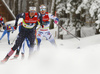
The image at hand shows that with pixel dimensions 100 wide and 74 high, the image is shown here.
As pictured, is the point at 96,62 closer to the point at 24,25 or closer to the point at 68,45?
the point at 24,25

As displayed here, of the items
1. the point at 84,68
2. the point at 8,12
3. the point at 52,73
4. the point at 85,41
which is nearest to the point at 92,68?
the point at 84,68

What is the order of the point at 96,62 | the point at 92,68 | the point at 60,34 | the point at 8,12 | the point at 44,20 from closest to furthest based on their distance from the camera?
the point at 92,68 → the point at 96,62 → the point at 44,20 → the point at 60,34 → the point at 8,12

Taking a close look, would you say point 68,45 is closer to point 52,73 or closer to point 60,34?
point 60,34

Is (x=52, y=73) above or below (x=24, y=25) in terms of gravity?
below

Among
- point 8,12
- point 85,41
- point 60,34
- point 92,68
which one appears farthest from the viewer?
point 8,12

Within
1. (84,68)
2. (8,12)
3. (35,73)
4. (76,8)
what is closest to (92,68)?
(84,68)

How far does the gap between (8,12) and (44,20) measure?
15218 mm

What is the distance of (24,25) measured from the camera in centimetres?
586

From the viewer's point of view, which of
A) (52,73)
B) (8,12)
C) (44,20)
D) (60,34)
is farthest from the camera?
(8,12)

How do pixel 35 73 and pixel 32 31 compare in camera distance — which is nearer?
pixel 35 73

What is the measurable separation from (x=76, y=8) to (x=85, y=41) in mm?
2651

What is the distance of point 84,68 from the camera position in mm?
4879

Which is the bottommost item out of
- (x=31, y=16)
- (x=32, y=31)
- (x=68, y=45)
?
(x=68, y=45)

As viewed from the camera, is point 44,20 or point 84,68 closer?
point 84,68
